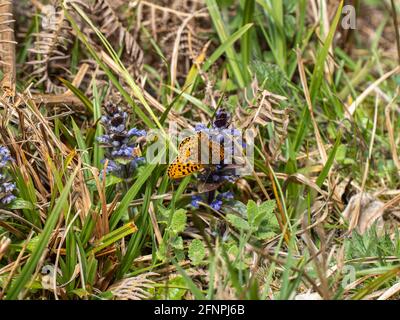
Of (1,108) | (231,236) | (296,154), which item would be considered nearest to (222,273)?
(231,236)

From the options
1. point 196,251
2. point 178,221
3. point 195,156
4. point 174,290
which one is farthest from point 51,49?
point 174,290

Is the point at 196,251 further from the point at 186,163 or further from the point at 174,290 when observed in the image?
the point at 186,163

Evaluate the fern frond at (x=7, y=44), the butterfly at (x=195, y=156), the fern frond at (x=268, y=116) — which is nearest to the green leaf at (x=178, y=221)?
the butterfly at (x=195, y=156)

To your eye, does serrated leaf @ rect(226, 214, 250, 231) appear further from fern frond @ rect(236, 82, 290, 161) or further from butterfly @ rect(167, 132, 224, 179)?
fern frond @ rect(236, 82, 290, 161)

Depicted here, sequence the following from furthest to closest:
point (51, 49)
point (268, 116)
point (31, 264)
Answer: point (51, 49)
point (268, 116)
point (31, 264)

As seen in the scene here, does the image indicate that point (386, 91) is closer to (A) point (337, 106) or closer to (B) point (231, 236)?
(A) point (337, 106)
